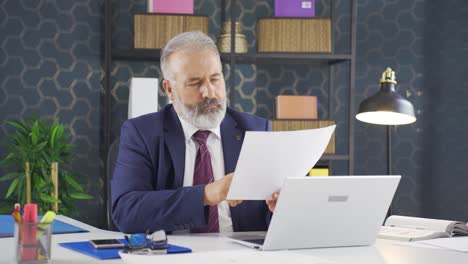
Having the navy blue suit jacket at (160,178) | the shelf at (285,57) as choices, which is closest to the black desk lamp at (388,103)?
the shelf at (285,57)

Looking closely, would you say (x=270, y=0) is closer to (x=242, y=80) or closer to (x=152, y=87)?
(x=242, y=80)

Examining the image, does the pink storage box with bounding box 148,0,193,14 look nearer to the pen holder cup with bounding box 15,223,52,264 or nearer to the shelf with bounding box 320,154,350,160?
the shelf with bounding box 320,154,350,160

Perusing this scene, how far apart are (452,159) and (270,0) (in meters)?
1.52

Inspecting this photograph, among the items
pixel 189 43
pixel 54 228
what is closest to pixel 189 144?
pixel 189 43

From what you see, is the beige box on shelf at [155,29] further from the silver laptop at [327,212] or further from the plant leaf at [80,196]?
the silver laptop at [327,212]

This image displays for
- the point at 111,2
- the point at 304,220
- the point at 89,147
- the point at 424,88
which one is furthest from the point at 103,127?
the point at 304,220

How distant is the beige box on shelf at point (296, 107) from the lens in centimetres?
414

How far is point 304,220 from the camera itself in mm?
1780

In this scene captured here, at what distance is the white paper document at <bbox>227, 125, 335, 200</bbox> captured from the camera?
5.69 feet

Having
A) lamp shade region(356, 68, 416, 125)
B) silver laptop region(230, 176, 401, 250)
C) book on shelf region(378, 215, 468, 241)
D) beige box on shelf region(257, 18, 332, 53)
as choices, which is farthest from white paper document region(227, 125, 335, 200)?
beige box on shelf region(257, 18, 332, 53)

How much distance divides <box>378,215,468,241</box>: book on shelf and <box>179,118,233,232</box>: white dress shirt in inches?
19.3

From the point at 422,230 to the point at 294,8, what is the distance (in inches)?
86.9

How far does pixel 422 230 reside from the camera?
2.23m

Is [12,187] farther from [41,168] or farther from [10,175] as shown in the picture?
[41,168]
